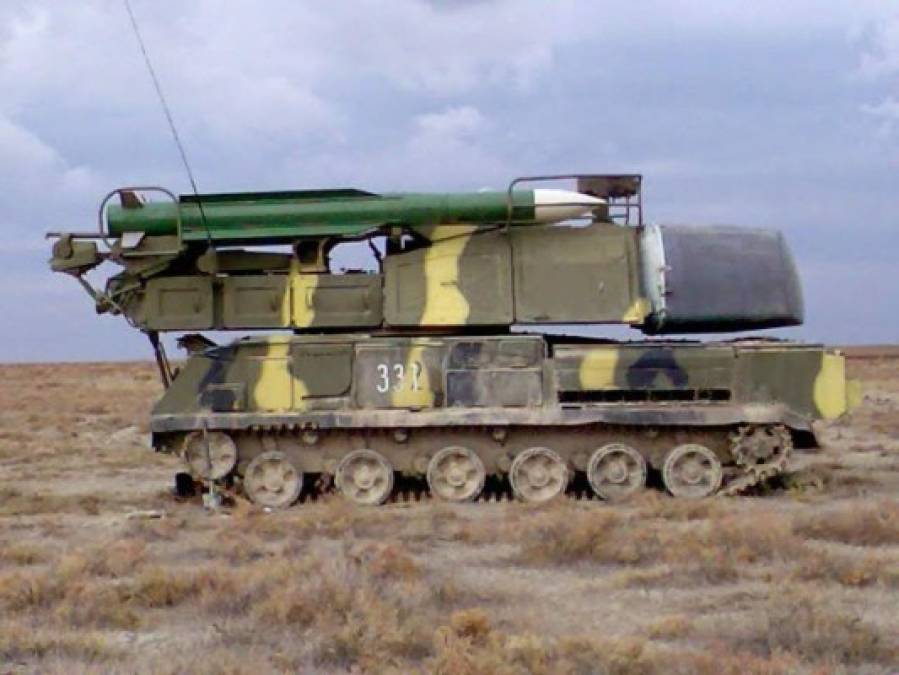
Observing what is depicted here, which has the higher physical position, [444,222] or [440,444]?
[444,222]

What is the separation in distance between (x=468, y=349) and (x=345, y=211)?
2.12 m

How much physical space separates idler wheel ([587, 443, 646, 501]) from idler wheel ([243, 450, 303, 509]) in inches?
132

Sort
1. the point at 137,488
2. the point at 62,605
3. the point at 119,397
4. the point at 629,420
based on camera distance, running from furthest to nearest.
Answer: the point at 119,397, the point at 137,488, the point at 629,420, the point at 62,605

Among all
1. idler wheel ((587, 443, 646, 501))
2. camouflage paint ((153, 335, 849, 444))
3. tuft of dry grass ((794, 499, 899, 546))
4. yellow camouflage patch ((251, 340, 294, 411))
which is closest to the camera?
tuft of dry grass ((794, 499, 899, 546))

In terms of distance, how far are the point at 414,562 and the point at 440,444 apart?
4.97m

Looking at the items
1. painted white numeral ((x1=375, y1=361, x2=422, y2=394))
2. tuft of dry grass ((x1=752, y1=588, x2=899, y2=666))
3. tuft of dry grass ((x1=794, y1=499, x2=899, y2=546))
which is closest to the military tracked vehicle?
painted white numeral ((x1=375, y1=361, x2=422, y2=394))

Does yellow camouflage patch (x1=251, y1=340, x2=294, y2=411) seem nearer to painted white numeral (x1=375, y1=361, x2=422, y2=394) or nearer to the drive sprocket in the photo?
painted white numeral (x1=375, y1=361, x2=422, y2=394)

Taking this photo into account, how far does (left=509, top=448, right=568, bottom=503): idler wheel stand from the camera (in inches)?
629

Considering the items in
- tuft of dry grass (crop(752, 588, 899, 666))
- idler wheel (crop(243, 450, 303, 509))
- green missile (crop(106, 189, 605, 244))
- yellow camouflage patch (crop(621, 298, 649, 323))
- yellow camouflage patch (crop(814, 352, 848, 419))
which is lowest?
tuft of dry grass (crop(752, 588, 899, 666))

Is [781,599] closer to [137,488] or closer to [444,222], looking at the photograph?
[444,222]

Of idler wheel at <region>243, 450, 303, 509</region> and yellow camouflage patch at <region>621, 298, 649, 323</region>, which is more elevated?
yellow camouflage patch at <region>621, 298, 649, 323</region>

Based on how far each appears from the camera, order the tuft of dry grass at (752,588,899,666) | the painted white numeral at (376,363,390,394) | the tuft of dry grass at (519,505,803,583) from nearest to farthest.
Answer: the tuft of dry grass at (752,588,899,666) < the tuft of dry grass at (519,505,803,583) < the painted white numeral at (376,363,390,394)

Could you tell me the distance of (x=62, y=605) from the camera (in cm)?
955

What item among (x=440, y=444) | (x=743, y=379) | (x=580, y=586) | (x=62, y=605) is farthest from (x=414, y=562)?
(x=743, y=379)
